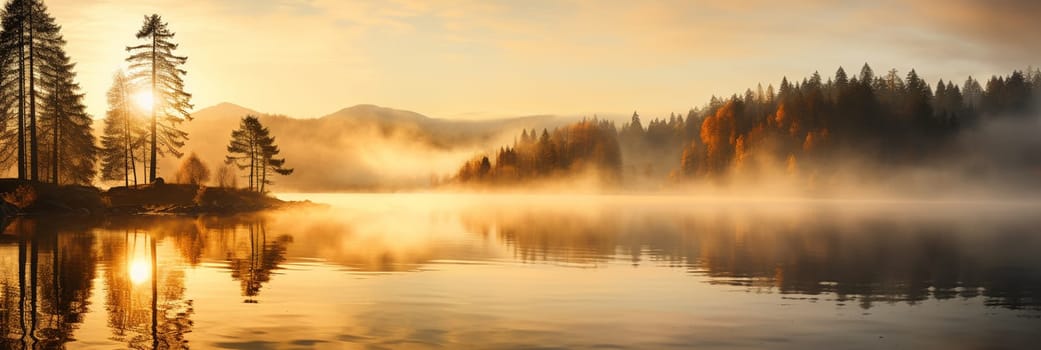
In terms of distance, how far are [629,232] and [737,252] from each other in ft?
50.9

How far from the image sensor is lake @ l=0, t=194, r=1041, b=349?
16656 millimetres

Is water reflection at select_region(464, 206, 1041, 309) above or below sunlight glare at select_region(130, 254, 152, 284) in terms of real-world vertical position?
below

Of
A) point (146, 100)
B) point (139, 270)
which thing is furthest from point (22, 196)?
point (139, 270)

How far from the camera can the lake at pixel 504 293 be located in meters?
16.7

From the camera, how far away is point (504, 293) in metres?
23.4

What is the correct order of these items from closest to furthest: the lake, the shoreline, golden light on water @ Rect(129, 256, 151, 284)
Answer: the lake → golden light on water @ Rect(129, 256, 151, 284) → the shoreline

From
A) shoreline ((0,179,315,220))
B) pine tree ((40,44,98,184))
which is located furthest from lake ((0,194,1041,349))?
pine tree ((40,44,98,184))

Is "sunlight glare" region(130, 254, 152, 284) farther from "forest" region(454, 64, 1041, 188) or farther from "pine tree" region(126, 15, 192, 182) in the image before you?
"forest" region(454, 64, 1041, 188)

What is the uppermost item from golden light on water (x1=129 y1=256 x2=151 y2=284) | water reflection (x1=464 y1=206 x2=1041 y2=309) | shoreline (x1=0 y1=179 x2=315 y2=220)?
shoreline (x1=0 y1=179 x2=315 y2=220)

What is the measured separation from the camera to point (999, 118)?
186625mm

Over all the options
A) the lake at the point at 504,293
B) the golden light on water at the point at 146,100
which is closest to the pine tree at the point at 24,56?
the golden light on water at the point at 146,100

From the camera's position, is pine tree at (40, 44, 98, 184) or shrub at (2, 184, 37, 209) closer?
shrub at (2, 184, 37, 209)

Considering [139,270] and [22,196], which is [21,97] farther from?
[139,270]

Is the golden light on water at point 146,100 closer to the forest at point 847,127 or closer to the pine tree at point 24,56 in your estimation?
the pine tree at point 24,56
